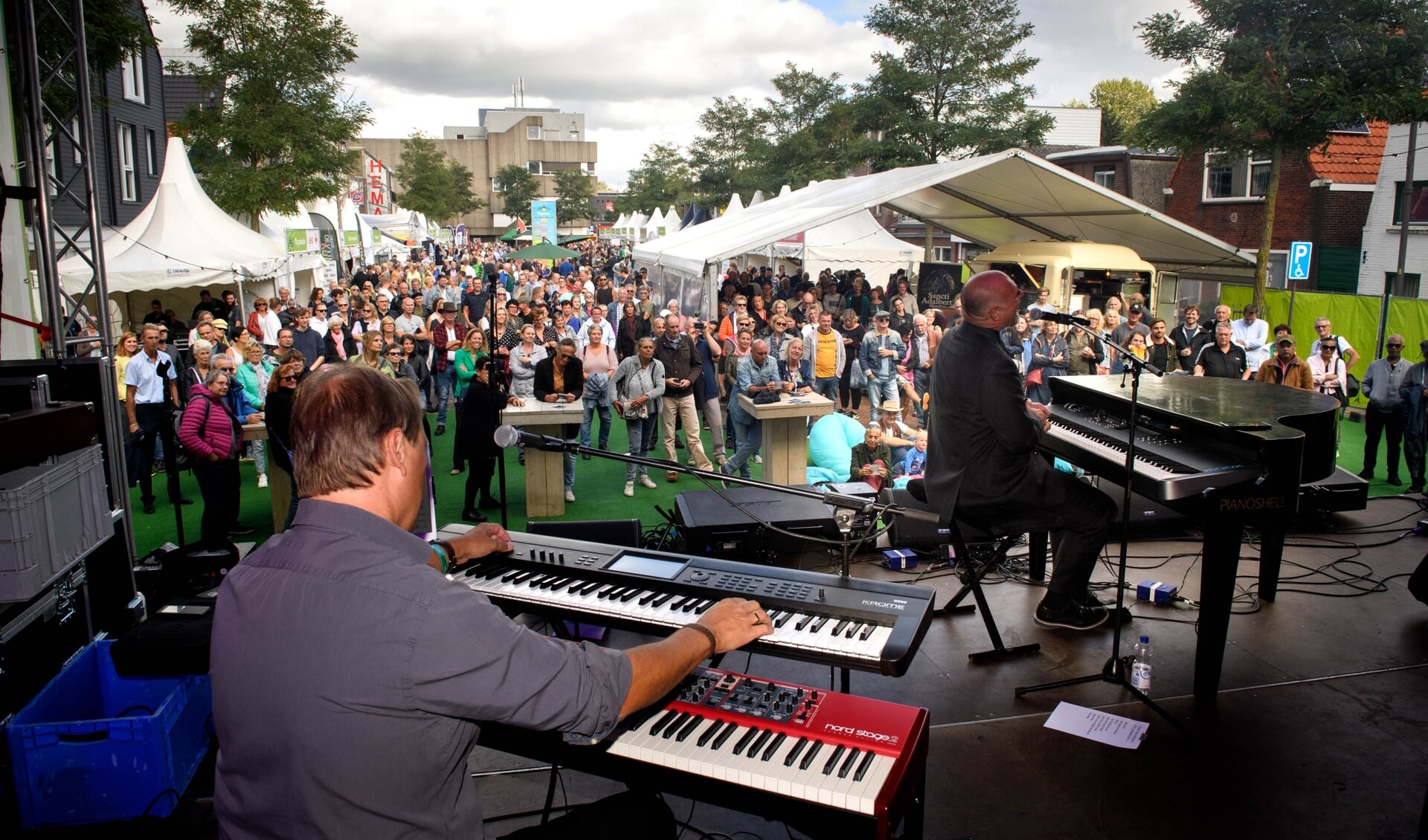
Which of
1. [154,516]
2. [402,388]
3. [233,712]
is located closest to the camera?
[233,712]

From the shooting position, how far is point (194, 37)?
63.1 feet

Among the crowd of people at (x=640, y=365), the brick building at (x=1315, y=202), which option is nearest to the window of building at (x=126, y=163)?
the crowd of people at (x=640, y=365)

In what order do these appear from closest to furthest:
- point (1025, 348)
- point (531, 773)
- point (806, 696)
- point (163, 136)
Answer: point (806, 696) < point (531, 773) < point (1025, 348) < point (163, 136)

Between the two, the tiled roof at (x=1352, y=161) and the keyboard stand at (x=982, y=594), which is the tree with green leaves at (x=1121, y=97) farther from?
the keyboard stand at (x=982, y=594)

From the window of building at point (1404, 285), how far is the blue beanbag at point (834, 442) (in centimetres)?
1713

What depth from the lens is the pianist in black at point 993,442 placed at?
4.20 metres

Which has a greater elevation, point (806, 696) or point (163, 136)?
point (163, 136)

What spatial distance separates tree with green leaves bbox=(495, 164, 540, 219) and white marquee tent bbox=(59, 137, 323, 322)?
54.9 meters

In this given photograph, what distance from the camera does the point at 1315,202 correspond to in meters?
22.5

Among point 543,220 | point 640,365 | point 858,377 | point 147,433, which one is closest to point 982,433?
point 640,365

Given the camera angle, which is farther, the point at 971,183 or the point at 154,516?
the point at 971,183

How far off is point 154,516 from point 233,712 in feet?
25.9

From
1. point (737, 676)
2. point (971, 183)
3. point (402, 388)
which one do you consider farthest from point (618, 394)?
point (971, 183)

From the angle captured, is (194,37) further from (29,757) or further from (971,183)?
(29,757)
